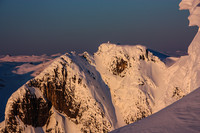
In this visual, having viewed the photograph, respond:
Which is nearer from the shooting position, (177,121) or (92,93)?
(177,121)

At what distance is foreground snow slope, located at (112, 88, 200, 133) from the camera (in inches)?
251

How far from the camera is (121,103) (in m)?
86.8

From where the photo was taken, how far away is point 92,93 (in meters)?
Answer: 83.9

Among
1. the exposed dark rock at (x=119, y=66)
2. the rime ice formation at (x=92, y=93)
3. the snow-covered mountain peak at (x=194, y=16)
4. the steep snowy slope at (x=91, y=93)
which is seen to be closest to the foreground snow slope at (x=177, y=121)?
the snow-covered mountain peak at (x=194, y=16)

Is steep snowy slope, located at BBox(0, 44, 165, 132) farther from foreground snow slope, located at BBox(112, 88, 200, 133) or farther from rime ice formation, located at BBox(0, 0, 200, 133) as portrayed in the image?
foreground snow slope, located at BBox(112, 88, 200, 133)

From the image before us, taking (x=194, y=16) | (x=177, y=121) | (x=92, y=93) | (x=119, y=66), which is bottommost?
(x=177, y=121)

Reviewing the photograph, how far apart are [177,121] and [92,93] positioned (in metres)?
77.9

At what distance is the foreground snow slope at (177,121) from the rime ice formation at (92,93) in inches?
2859

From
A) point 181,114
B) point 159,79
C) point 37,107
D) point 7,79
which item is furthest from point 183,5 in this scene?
point 7,79

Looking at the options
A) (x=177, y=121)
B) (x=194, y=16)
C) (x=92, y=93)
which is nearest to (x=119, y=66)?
(x=92, y=93)

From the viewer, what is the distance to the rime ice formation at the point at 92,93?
82062 millimetres

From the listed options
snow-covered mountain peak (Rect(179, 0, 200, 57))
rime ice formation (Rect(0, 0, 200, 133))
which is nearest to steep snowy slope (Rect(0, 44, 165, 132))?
rime ice formation (Rect(0, 0, 200, 133))

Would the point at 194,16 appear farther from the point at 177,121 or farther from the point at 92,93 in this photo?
the point at 92,93

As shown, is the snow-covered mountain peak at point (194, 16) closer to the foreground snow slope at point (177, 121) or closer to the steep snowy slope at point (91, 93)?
the foreground snow slope at point (177, 121)
